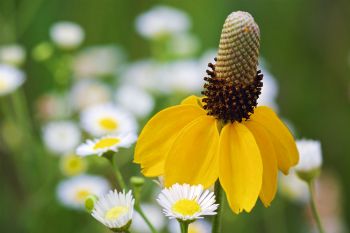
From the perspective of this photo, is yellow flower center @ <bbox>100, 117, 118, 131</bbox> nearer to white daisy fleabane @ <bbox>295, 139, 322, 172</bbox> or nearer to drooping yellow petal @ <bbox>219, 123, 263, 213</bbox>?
white daisy fleabane @ <bbox>295, 139, 322, 172</bbox>

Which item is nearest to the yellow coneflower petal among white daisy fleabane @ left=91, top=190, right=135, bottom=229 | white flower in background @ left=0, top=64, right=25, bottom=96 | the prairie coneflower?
the prairie coneflower

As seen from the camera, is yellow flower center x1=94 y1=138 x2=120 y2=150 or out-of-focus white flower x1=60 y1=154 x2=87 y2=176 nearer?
yellow flower center x1=94 y1=138 x2=120 y2=150

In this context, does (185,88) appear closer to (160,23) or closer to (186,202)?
(160,23)

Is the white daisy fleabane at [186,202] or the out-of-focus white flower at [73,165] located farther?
the out-of-focus white flower at [73,165]

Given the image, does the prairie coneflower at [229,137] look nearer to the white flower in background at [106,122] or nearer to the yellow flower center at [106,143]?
the yellow flower center at [106,143]

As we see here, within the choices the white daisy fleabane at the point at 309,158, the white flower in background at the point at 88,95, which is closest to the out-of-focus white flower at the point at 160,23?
the white flower in background at the point at 88,95

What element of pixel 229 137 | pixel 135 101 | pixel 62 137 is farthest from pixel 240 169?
pixel 135 101

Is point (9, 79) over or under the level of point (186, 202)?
over
